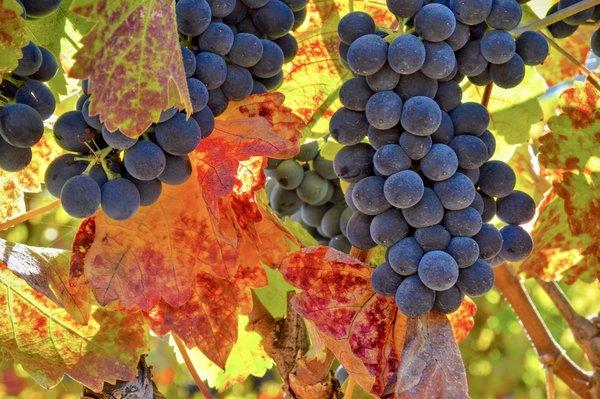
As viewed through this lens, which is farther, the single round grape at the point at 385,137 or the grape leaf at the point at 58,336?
the grape leaf at the point at 58,336

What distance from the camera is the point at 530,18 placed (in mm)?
1167

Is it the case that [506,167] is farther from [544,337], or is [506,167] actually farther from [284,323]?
[544,337]

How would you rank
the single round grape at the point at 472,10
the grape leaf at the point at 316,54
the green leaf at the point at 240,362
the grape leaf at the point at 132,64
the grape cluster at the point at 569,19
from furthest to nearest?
the green leaf at the point at 240,362 → the grape leaf at the point at 316,54 → the grape cluster at the point at 569,19 → the single round grape at the point at 472,10 → the grape leaf at the point at 132,64

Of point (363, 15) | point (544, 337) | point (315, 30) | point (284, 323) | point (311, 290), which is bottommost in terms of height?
point (544, 337)

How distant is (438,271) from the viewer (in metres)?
0.88

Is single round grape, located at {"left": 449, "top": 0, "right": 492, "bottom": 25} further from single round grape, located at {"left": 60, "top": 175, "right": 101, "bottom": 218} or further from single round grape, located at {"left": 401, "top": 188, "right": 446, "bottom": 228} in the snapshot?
single round grape, located at {"left": 60, "top": 175, "right": 101, "bottom": 218}

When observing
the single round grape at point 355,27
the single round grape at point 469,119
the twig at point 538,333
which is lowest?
the twig at point 538,333

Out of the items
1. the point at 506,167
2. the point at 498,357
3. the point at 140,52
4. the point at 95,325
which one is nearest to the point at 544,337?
the point at 506,167

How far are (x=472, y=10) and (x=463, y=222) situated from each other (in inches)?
7.7

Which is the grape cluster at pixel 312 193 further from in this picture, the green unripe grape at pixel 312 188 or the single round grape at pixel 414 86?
the single round grape at pixel 414 86

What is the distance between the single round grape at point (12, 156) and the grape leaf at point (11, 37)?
3.0 inches

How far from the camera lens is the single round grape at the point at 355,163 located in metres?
0.96

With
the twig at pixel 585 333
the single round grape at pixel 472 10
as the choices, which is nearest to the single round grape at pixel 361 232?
the single round grape at pixel 472 10

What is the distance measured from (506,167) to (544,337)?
0.49 m
